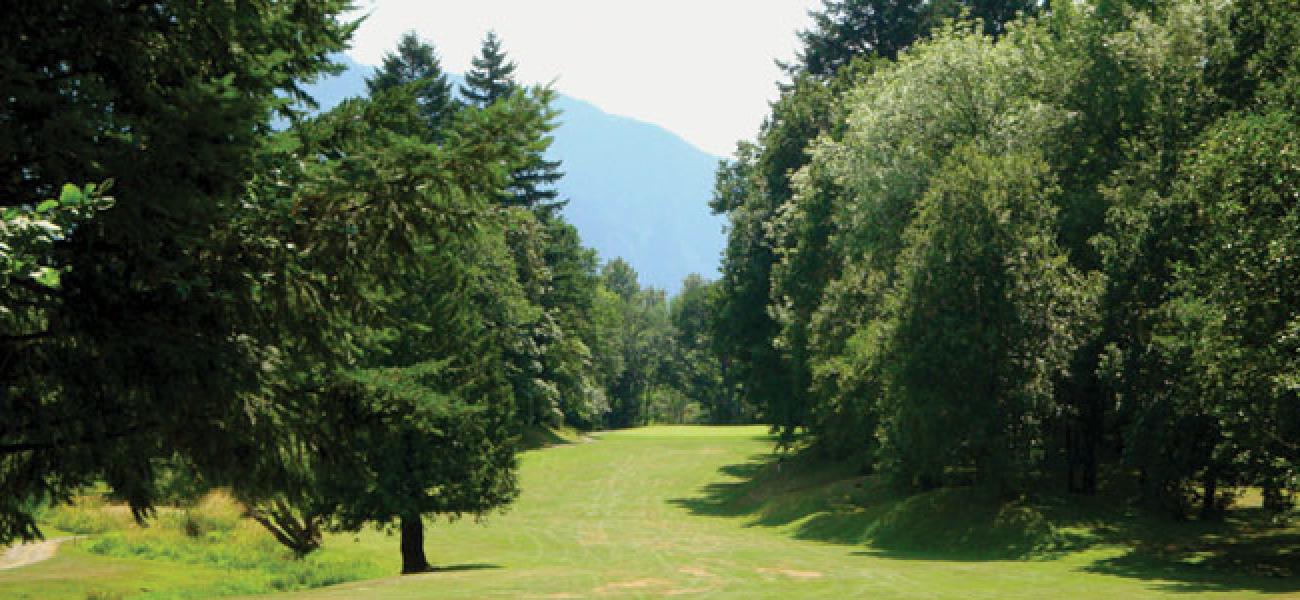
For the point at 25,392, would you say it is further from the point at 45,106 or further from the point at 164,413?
the point at 45,106

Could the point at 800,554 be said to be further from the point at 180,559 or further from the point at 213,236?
the point at 213,236

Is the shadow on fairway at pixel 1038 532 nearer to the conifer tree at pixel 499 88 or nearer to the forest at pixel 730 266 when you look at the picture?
the forest at pixel 730 266

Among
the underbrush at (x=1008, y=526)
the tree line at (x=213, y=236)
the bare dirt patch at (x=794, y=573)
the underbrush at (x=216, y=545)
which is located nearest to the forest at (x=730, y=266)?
the tree line at (x=213, y=236)

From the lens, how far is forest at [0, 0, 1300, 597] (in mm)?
9016

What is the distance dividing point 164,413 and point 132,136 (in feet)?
8.25

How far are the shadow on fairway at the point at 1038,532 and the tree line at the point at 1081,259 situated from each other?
1020mm

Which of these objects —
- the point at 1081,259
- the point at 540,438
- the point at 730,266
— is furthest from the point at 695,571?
the point at 540,438

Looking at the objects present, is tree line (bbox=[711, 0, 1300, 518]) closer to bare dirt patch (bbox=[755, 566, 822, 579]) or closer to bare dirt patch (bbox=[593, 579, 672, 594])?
bare dirt patch (bbox=[755, 566, 822, 579])

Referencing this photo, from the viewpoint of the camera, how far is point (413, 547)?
998 inches

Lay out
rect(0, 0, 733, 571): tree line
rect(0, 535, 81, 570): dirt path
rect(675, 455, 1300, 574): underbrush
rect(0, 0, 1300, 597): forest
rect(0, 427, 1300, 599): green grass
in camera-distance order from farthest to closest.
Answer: rect(675, 455, 1300, 574): underbrush, rect(0, 535, 81, 570): dirt path, rect(0, 427, 1300, 599): green grass, rect(0, 0, 1300, 597): forest, rect(0, 0, 733, 571): tree line

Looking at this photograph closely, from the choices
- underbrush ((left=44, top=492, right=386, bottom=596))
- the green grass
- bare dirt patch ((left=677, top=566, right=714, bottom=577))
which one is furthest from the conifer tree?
bare dirt patch ((left=677, top=566, right=714, bottom=577))

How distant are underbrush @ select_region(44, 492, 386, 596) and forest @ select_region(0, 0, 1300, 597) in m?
1.01

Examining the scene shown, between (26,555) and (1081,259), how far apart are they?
29447mm

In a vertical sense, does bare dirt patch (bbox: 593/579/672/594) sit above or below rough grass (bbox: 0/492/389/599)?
above
